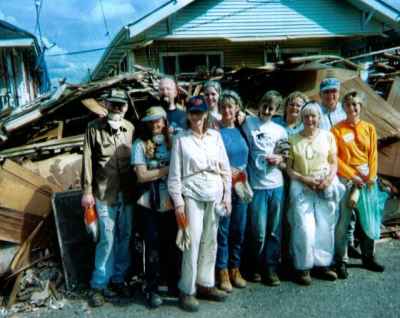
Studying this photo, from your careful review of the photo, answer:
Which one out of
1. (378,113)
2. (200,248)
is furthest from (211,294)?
(378,113)

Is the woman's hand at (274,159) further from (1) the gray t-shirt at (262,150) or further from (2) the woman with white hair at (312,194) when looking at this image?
(2) the woman with white hair at (312,194)

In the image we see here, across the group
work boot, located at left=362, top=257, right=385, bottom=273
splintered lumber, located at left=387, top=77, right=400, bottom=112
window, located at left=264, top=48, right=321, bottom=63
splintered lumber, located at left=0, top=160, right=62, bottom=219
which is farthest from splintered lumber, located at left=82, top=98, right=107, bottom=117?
window, located at left=264, top=48, right=321, bottom=63

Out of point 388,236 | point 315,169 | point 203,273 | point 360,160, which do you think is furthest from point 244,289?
point 388,236

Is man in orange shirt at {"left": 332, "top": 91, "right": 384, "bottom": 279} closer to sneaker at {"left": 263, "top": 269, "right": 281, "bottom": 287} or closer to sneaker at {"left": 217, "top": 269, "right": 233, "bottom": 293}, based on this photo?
sneaker at {"left": 263, "top": 269, "right": 281, "bottom": 287}

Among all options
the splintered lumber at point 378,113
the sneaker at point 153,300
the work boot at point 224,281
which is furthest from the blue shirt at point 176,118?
the splintered lumber at point 378,113

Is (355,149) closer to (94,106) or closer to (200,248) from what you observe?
(200,248)

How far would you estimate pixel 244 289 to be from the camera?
4.16m

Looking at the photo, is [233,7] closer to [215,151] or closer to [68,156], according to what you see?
[68,156]

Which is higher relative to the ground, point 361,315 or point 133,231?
point 133,231

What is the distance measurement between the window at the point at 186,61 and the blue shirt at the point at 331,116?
362 inches

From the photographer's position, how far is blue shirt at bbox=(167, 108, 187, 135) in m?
3.96

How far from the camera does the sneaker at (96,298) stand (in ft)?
12.7

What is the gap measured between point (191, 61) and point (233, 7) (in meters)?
2.19

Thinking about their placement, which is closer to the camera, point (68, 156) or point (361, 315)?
point (361, 315)
